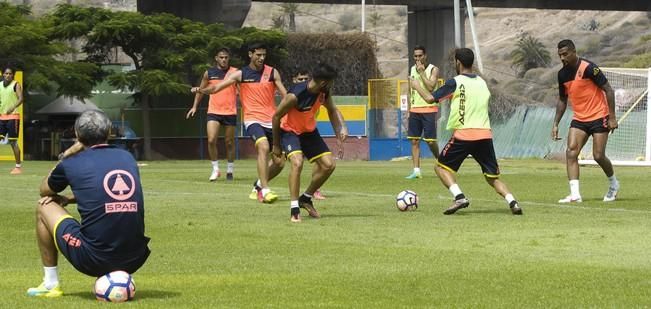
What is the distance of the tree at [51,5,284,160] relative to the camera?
4850cm

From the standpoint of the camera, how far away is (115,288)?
372 inches

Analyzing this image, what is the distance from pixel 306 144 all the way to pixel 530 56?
106 m

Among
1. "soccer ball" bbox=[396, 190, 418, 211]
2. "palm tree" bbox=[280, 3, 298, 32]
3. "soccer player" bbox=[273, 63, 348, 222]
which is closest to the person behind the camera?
"soccer player" bbox=[273, 63, 348, 222]

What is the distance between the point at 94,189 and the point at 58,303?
0.79 m

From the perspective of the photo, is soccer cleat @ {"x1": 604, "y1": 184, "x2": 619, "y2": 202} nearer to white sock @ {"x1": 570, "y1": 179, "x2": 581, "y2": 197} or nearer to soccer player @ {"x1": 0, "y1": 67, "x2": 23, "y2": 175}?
white sock @ {"x1": 570, "y1": 179, "x2": 581, "y2": 197}

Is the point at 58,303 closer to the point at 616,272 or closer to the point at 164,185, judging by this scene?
the point at 616,272

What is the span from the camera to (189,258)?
12.5 metres

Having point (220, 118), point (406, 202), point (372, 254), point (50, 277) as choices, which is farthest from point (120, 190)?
point (220, 118)

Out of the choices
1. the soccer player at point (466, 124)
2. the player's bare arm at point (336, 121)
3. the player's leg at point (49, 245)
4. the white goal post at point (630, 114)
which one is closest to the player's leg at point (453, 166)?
the soccer player at point (466, 124)

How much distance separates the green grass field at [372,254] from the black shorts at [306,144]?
2.53 ft

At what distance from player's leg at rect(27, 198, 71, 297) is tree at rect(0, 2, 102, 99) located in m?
36.8

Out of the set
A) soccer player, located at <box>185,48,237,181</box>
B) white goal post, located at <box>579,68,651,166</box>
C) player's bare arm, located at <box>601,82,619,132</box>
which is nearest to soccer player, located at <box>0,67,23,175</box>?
soccer player, located at <box>185,48,237,181</box>

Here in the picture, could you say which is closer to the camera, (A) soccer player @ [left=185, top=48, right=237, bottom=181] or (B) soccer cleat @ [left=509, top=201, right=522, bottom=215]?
(B) soccer cleat @ [left=509, top=201, right=522, bottom=215]

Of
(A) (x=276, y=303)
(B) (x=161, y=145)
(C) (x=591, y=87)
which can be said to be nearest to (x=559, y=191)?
(C) (x=591, y=87)
